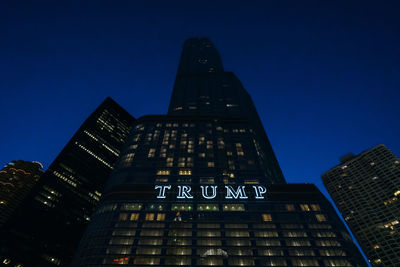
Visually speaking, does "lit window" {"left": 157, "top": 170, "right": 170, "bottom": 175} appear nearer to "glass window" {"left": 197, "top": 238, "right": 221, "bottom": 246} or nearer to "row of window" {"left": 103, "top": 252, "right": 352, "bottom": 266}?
"glass window" {"left": 197, "top": 238, "right": 221, "bottom": 246}

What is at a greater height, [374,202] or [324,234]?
[374,202]

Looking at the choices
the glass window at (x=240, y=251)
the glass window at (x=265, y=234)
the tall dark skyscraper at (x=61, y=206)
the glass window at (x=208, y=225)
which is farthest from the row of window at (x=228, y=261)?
the tall dark skyscraper at (x=61, y=206)

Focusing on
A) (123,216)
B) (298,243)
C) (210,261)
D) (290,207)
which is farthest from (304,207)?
(123,216)

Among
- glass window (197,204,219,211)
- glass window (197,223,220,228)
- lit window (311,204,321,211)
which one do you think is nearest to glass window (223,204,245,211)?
glass window (197,204,219,211)

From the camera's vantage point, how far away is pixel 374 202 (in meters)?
165

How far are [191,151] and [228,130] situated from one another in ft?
91.7

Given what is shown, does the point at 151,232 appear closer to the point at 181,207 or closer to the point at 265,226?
the point at 181,207

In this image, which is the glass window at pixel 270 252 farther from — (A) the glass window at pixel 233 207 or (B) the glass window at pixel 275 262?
(A) the glass window at pixel 233 207

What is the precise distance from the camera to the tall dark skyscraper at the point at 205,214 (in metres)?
62.4

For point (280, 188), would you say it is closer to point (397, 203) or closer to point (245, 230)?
point (245, 230)

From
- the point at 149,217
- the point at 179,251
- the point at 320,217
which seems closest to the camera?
the point at 179,251

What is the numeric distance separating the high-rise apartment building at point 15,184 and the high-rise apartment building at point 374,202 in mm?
218240

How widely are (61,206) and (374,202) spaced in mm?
200888

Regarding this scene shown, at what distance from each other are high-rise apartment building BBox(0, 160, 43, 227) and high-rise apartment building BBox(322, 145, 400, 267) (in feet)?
716
